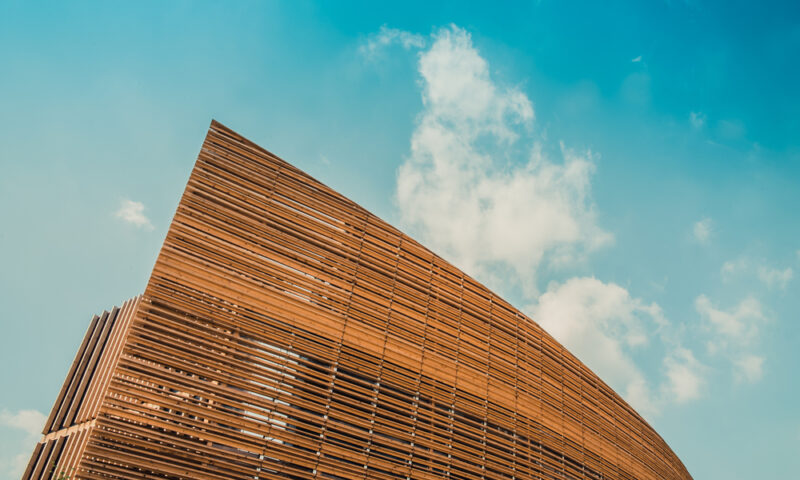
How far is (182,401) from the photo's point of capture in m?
5.16

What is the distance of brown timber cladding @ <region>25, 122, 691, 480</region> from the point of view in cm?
517

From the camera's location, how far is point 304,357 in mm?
6199

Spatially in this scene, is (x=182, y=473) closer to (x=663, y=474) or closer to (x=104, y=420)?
(x=104, y=420)

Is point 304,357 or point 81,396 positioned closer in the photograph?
point 304,357

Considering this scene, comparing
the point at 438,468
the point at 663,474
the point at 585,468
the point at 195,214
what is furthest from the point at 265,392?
the point at 663,474

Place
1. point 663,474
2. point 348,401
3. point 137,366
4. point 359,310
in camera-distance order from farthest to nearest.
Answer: point 663,474, point 359,310, point 348,401, point 137,366

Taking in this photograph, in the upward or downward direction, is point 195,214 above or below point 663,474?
above

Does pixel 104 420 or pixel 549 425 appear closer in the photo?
pixel 104 420

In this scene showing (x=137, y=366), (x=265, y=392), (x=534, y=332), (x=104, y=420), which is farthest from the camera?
(x=534, y=332)

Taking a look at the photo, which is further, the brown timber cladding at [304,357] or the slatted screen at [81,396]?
the slatted screen at [81,396]

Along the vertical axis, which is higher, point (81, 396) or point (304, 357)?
point (81, 396)

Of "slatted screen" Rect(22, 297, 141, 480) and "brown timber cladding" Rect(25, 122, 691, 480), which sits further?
"slatted screen" Rect(22, 297, 141, 480)

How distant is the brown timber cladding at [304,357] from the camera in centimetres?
517

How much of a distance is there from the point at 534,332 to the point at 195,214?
7173 millimetres
